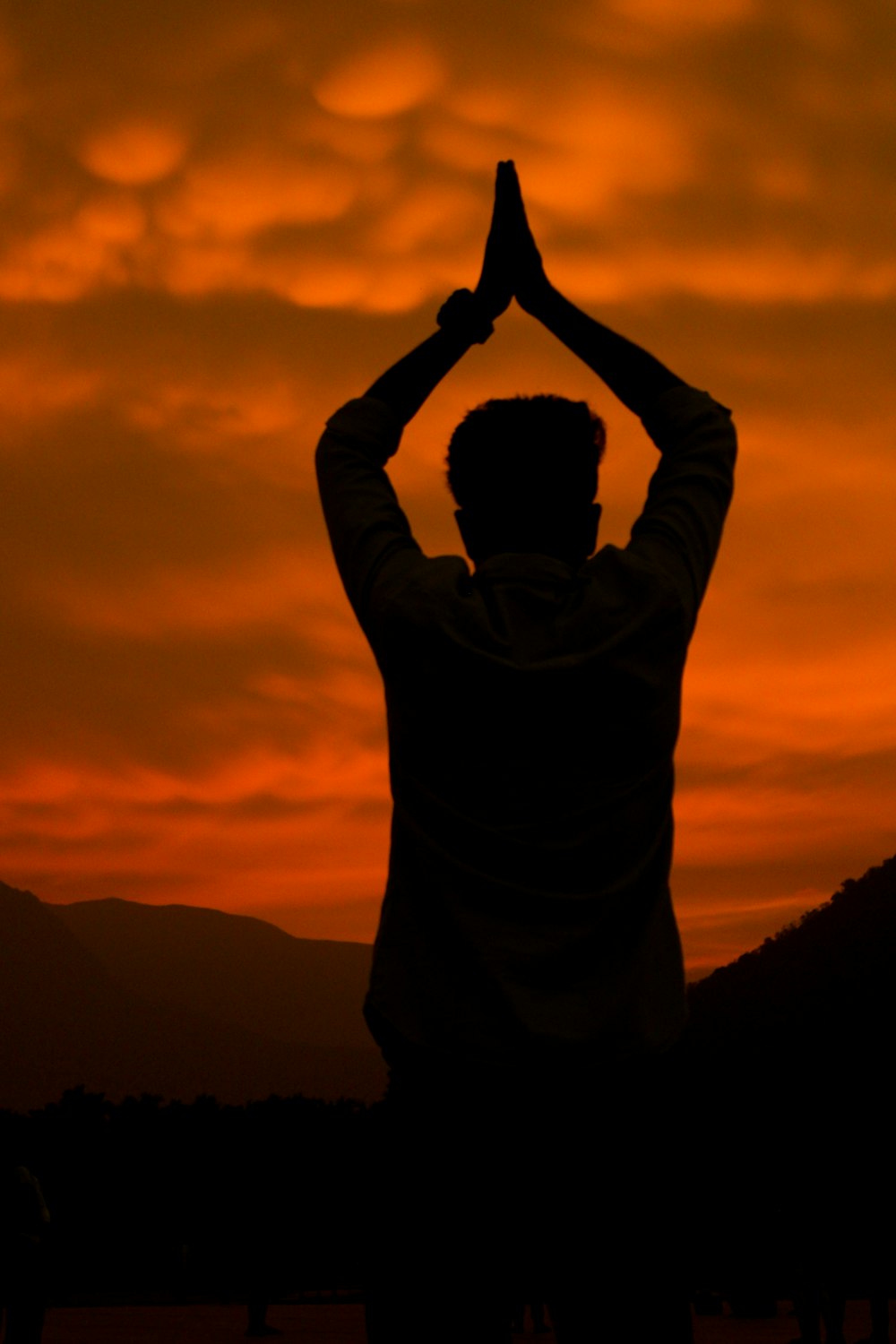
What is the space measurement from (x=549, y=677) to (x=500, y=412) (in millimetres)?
507

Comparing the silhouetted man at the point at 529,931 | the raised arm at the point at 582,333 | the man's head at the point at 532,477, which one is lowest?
the silhouetted man at the point at 529,931

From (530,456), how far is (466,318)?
1.02 feet

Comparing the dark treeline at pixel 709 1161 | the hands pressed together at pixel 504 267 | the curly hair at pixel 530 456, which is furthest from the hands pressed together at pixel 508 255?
the dark treeline at pixel 709 1161

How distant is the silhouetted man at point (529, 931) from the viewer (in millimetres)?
1920

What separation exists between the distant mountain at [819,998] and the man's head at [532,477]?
41.8 m

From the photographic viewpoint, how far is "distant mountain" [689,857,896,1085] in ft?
149

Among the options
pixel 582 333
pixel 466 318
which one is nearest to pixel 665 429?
pixel 582 333

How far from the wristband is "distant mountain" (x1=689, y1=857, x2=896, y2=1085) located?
4177 cm

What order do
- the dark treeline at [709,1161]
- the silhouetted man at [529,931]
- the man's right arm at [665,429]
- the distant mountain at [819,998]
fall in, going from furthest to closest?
the distant mountain at [819,998] → the dark treeline at [709,1161] → the man's right arm at [665,429] → the silhouetted man at [529,931]

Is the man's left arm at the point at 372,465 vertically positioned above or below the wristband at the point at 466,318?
below

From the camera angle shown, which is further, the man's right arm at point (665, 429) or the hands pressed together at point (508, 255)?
the hands pressed together at point (508, 255)

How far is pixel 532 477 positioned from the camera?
2.24 meters

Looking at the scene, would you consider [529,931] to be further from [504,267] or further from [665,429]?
[504,267]

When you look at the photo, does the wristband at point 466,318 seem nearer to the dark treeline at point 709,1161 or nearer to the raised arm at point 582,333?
the raised arm at point 582,333
